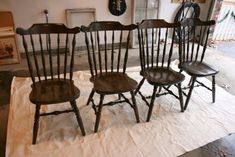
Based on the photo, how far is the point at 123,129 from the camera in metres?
1.94

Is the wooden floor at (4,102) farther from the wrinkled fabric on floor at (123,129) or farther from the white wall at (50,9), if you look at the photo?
the white wall at (50,9)

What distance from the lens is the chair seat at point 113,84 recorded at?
1758 mm

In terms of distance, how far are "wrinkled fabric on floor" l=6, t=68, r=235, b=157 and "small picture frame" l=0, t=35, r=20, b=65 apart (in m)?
0.85

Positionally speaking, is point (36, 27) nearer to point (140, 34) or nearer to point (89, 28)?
point (89, 28)

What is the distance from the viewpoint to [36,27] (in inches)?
68.4

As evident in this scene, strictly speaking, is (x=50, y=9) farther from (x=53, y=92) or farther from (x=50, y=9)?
(x=53, y=92)

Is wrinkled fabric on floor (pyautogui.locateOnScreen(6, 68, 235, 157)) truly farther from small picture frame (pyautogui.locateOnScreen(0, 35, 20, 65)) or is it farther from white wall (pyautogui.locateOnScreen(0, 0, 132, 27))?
white wall (pyautogui.locateOnScreen(0, 0, 132, 27))

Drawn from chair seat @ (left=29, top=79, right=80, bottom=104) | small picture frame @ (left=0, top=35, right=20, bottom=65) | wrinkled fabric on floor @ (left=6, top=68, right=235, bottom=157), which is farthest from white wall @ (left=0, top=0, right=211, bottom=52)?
chair seat @ (left=29, top=79, right=80, bottom=104)

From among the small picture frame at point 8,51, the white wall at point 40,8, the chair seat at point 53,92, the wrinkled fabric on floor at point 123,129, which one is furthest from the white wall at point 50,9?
the chair seat at point 53,92

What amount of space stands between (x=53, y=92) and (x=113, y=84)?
1.68 ft

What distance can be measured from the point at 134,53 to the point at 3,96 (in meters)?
2.19

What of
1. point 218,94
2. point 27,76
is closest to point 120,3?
point 27,76

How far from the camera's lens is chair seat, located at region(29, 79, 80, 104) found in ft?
5.25

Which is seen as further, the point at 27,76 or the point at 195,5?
the point at 195,5
